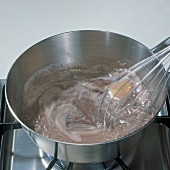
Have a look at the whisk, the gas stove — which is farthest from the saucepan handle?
the gas stove

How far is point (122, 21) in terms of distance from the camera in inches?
39.4

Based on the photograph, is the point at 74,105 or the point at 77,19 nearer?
the point at 74,105

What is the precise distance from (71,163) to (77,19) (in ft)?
1.40

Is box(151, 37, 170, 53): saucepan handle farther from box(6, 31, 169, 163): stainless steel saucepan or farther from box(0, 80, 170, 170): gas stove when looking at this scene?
box(0, 80, 170, 170): gas stove

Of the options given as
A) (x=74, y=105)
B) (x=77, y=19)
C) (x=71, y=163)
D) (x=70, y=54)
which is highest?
(x=77, y=19)

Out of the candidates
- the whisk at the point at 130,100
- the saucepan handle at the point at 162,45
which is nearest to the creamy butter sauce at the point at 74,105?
the whisk at the point at 130,100

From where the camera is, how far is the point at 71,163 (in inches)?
28.3

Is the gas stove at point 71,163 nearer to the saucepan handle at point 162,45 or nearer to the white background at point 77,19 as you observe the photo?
the saucepan handle at point 162,45

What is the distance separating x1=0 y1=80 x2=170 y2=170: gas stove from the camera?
2.40ft

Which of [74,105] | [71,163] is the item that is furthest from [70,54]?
[71,163]

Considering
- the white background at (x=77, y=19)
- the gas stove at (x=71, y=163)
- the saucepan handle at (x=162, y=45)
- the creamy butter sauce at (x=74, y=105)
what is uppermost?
the white background at (x=77, y=19)

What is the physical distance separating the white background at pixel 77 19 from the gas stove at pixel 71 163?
9.2 inches

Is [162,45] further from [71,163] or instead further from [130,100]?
[71,163]

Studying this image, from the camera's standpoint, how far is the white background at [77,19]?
3.20ft
